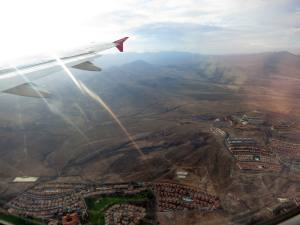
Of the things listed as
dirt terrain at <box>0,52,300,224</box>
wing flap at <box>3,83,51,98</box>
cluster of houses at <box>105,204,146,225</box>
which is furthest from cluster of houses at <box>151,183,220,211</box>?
wing flap at <box>3,83,51,98</box>

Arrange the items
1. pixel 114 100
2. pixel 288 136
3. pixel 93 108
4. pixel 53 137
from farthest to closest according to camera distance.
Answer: pixel 114 100
pixel 93 108
pixel 53 137
pixel 288 136

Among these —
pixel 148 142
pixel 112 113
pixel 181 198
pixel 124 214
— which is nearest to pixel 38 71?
pixel 124 214

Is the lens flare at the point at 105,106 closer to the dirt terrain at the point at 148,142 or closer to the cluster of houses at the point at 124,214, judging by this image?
the dirt terrain at the point at 148,142

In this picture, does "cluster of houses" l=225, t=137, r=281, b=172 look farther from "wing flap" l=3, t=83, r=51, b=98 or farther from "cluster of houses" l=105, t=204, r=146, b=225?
"wing flap" l=3, t=83, r=51, b=98

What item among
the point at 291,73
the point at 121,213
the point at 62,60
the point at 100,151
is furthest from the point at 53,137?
the point at 291,73

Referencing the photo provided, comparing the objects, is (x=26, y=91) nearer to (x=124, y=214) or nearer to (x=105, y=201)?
(x=124, y=214)

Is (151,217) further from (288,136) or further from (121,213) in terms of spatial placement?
(288,136)
